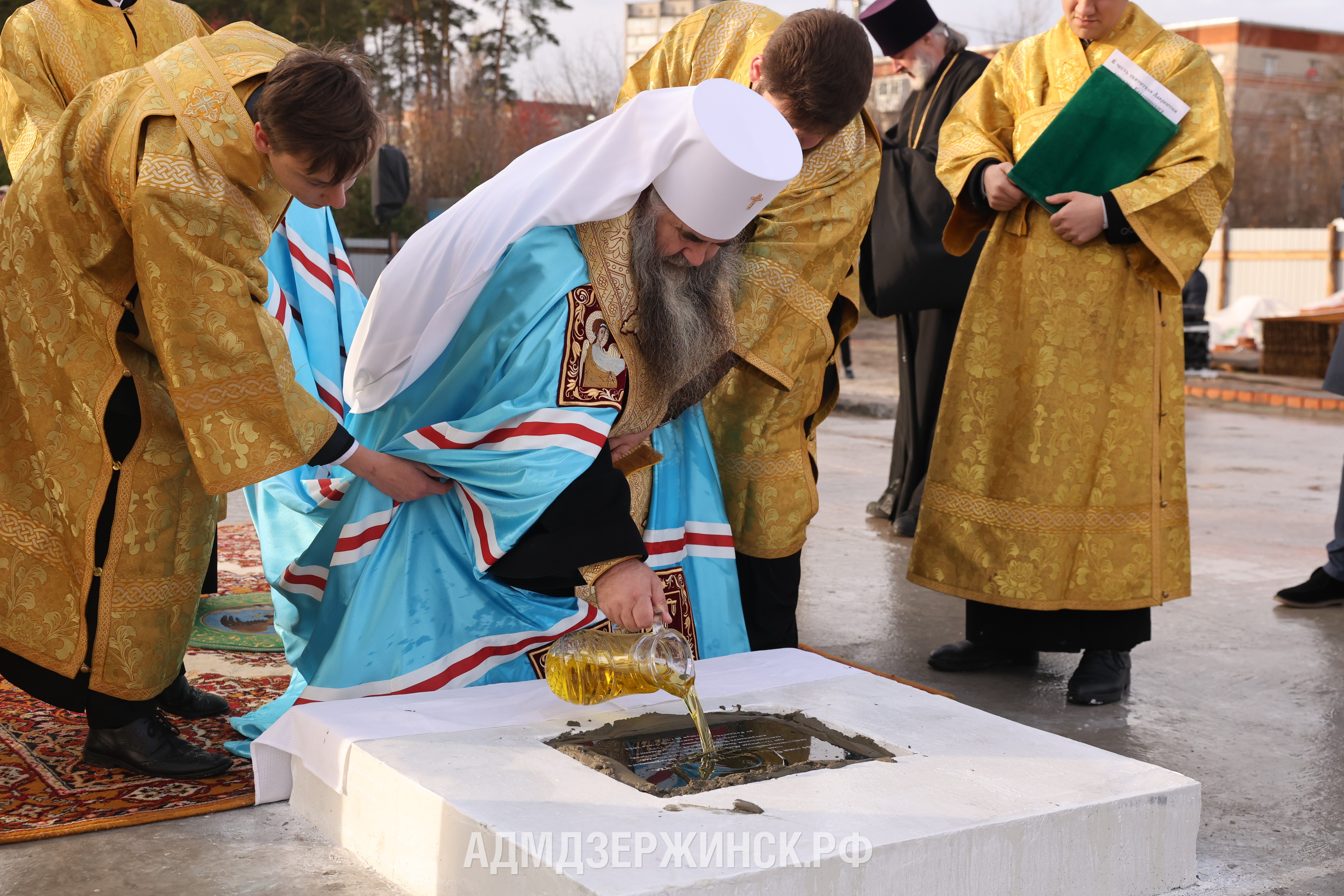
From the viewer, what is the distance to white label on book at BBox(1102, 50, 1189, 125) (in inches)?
129

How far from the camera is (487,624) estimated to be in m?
2.68

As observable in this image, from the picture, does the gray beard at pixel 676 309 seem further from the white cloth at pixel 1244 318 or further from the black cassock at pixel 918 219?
the white cloth at pixel 1244 318

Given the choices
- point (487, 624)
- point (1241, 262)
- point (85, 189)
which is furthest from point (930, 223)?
point (1241, 262)

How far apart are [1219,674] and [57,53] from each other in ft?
11.9

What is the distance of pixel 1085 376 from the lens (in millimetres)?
3434

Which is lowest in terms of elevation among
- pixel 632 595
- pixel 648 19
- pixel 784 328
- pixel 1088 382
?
pixel 632 595

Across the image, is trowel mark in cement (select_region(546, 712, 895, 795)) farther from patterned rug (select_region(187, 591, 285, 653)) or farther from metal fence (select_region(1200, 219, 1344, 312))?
metal fence (select_region(1200, 219, 1344, 312))

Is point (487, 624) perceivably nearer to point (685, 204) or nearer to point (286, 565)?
point (286, 565)

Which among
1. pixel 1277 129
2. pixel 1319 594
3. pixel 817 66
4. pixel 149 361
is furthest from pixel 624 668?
pixel 1277 129

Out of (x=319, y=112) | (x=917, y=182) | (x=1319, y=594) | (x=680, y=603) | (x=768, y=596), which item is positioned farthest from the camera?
(x=917, y=182)

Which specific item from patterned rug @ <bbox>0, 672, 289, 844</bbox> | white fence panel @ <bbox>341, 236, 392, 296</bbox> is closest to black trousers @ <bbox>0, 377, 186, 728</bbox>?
patterned rug @ <bbox>0, 672, 289, 844</bbox>

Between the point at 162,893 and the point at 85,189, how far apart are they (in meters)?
1.23

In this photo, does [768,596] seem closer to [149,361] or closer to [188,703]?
[188,703]

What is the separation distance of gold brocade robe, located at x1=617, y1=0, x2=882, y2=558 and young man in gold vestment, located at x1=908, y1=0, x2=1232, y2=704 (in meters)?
0.53
